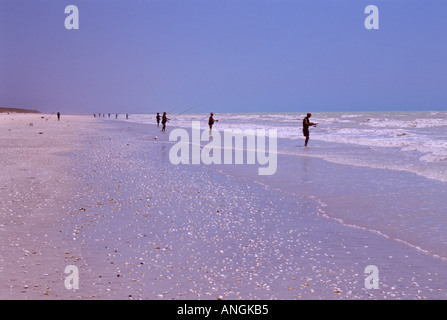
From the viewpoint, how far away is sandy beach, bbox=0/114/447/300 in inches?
164

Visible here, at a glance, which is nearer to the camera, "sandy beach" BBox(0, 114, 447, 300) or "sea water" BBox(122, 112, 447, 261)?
"sandy beach" BBox(0, 114, 447, 300)

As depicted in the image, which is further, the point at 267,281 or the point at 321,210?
the point at 321,210

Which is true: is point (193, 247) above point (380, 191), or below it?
below

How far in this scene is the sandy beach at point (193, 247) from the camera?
4.16 m

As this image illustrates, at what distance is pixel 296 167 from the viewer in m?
14.0

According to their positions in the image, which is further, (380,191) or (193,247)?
(380,191)

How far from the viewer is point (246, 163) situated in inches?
591

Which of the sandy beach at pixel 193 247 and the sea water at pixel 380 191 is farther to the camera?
the sea water at pixel 380 191

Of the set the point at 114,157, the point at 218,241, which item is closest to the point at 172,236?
the point at 218,241

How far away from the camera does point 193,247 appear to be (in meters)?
5.46
